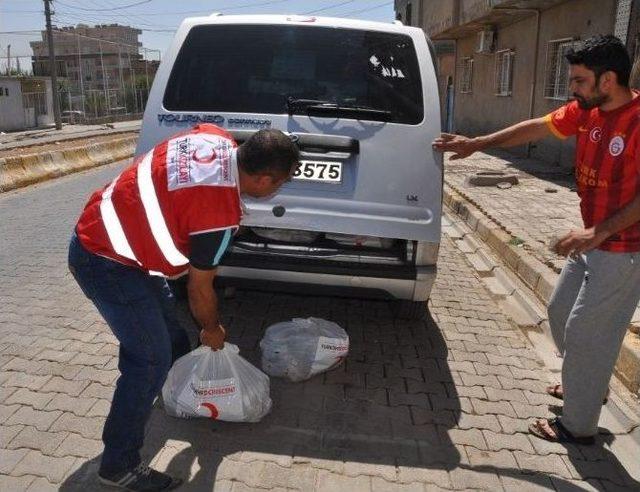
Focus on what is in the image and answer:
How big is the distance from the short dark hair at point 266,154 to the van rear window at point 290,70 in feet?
4.91

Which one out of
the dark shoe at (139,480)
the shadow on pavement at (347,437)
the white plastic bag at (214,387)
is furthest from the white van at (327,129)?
the dark shoe at (139,480)

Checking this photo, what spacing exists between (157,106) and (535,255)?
3892 mm

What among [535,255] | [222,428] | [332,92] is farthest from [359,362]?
[535,255]

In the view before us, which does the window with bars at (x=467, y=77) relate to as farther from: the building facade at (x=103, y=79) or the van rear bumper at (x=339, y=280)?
the building facade at (x=103, y=79)

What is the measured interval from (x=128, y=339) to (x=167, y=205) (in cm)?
56

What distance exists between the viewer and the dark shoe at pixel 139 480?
2482 mm

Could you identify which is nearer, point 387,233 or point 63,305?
point 387,233

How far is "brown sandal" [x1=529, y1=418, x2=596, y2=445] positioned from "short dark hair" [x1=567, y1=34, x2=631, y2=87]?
1.64 metres

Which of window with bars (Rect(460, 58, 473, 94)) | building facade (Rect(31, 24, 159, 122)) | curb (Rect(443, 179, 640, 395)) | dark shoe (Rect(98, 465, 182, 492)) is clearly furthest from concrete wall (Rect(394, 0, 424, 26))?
dark shoe (Rect(98, 465, 182, 492))

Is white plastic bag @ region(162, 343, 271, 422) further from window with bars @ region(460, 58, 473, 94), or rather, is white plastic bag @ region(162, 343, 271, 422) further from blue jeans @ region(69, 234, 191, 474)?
window with bars @ region(460, 58, 473, 94)

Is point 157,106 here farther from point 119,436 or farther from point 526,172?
point 526,172

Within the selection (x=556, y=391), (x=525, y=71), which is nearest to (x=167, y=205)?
(x=556, y=391)

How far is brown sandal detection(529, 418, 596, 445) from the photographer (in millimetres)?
2996

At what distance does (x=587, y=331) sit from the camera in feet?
9.16
